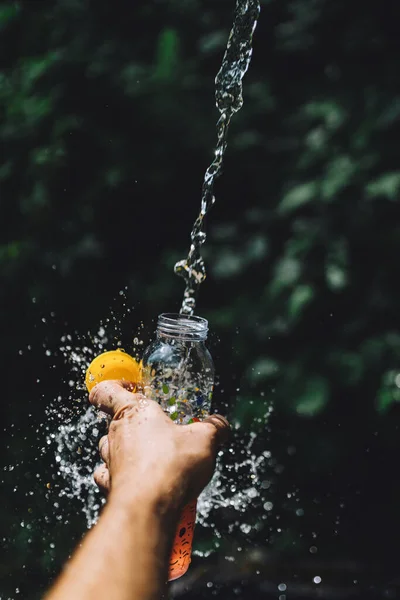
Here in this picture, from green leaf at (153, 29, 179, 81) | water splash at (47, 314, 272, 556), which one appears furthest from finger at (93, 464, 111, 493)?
green leaf at (153, 29, 179, 81)

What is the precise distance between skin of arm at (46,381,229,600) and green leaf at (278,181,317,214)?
3.94 ft

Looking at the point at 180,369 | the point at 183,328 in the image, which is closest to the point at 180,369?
the point at 180,369

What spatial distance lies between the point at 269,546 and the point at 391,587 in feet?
1.55

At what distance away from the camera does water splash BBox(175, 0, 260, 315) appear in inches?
98.1

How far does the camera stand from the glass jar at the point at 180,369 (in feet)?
4.84

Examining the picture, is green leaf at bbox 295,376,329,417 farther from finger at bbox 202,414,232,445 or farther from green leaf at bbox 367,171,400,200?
finger at bbox 202,414,232,445

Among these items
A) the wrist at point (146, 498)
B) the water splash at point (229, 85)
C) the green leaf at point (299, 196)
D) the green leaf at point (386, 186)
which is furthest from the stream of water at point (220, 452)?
the wrist at point (146, 498)

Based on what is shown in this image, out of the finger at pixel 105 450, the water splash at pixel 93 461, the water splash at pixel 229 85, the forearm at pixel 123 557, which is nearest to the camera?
the forearm at pixel 123 557

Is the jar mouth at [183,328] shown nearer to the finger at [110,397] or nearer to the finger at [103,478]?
the finger at [110,397]

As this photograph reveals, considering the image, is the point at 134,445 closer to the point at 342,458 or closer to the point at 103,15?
the point at 342,458

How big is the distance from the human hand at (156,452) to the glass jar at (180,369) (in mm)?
190

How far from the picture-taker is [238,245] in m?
2.59

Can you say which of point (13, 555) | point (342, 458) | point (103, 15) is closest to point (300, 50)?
point (103, 15)

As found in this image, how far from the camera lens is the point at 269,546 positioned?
109 inches
